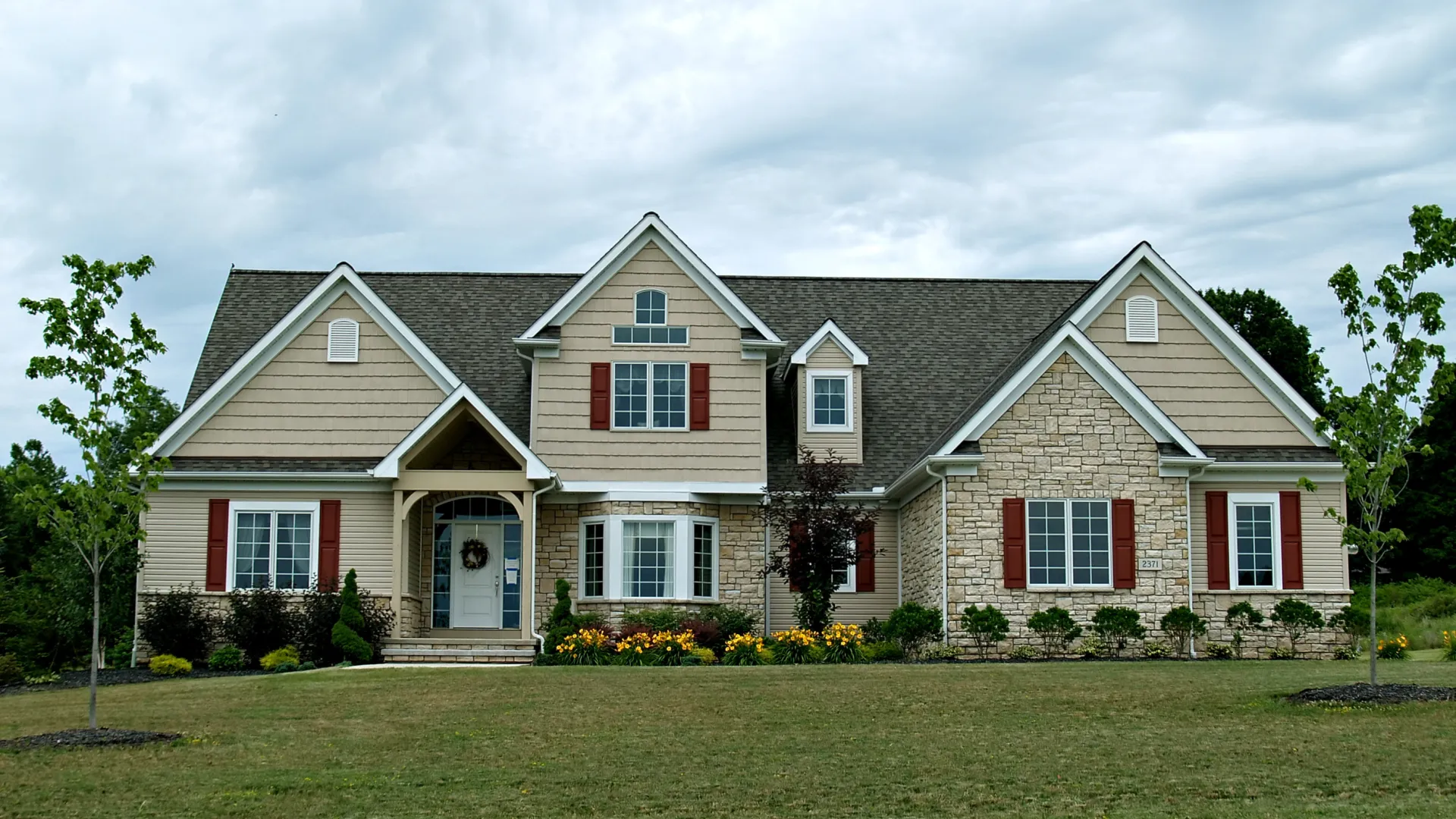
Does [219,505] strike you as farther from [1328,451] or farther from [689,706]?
[1328,451]

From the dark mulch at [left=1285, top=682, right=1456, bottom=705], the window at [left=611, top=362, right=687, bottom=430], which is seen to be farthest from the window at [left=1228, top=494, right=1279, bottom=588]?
the window at [left=611, top=362, right=687, bottom=430]

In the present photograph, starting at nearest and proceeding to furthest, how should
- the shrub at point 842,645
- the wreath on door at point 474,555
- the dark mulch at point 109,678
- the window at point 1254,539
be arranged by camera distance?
1. the dark mulch at point 109,678
2. the shrub at point 842,645
3. the window at point 1254,539
4. the wreath on door at point 474,555

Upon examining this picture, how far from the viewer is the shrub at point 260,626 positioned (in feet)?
76.8

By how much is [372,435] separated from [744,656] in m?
7.98

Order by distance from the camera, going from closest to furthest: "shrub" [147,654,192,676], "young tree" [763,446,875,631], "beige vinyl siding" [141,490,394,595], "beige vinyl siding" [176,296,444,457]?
1. "shrub" [147,654,192,676]
2. "young tree" [763,446,875,631]
3. "beige vinyl siding" [141,490,394,595]
4. "beige vinyl siding" [176,296,444,457]

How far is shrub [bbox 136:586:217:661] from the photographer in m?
23.7

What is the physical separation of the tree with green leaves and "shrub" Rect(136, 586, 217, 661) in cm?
2763

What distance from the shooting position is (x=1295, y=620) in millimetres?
23609

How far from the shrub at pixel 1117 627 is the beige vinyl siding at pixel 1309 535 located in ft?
A: 7.03

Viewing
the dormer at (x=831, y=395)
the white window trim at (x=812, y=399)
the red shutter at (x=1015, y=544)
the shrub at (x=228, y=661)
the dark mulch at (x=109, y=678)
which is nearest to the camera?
the dark mulch at (x=109, y=678)

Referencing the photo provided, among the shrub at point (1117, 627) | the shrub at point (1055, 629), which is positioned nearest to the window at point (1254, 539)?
the shrub at point (1117, 627)

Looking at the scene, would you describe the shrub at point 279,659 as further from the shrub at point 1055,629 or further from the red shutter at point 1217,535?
the red shutter at point 1217,535

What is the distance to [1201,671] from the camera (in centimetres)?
1916

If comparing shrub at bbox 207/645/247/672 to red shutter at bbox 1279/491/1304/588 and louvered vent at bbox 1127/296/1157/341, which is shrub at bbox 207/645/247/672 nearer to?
louvered vent at bbox 1127/296/1157/341
